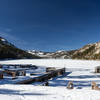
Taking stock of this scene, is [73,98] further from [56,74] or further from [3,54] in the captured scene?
[3,54]

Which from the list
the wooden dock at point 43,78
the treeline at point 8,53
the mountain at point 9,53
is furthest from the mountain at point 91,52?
the wooden dock at point 43,78

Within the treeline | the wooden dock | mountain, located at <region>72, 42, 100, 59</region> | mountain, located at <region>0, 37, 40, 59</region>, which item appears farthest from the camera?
mountain, located at <region>72, 42, 100, 59</region>

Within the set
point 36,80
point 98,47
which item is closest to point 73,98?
point 36,80

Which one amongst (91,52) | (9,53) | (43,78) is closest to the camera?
(43,78)

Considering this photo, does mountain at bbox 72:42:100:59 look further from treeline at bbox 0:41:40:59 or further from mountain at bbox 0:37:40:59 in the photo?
mountain at bbox 0:37:40:59

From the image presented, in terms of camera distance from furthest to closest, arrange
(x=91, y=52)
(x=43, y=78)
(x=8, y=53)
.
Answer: (x=91, y=52), (x=8, y=53), (x=43, y=78)

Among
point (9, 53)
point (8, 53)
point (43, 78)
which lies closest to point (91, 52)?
point (9, 53)

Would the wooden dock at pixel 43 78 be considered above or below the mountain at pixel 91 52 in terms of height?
below

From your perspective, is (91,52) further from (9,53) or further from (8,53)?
(8,53)

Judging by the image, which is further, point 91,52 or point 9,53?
point 91,52

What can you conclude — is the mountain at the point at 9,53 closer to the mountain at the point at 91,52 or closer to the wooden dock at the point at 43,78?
the mountain at the point at 91,52

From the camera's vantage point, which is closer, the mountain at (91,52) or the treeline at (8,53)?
the treeline at (8,53)

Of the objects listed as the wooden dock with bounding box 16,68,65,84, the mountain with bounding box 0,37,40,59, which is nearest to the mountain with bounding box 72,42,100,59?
the mountain with bounding box 0,37,40,59

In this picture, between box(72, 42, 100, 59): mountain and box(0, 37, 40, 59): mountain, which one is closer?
box(0, 37, 40, 59): mountain
